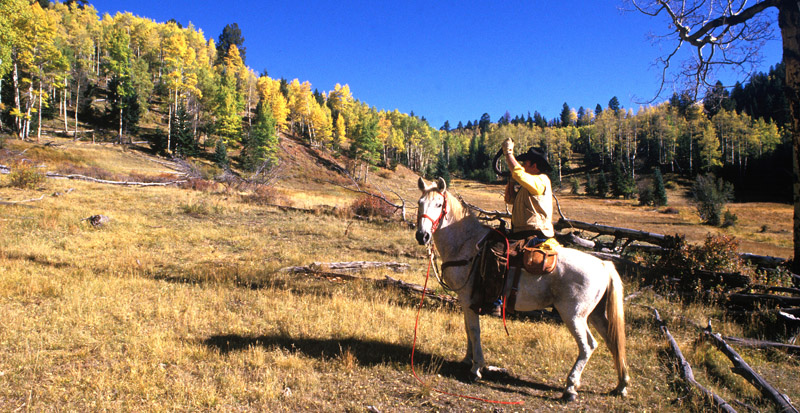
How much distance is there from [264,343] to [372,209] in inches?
662

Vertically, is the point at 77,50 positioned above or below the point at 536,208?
above

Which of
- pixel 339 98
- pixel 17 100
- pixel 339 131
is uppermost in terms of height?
pixel 339 98

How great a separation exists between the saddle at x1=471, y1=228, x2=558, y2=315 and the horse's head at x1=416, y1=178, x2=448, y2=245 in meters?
0.71

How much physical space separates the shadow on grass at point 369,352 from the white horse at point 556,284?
310mm

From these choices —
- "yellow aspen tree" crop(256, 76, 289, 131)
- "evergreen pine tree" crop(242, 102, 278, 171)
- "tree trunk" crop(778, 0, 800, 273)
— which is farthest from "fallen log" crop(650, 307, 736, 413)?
"yellow aspen tree" crop(256, 76, 289, 131)

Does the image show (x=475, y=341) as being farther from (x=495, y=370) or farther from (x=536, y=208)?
(x=536, y=208)

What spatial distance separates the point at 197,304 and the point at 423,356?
4.88 m

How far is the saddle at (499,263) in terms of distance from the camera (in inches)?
177

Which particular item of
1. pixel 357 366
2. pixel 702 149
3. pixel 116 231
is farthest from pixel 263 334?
pixel 702 149

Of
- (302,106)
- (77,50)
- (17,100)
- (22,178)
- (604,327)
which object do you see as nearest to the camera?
(604,327)

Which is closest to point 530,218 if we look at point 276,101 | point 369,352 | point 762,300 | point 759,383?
point 369,352

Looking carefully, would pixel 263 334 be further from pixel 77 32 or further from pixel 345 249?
pixel 77 32

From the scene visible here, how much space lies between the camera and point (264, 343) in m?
5.94

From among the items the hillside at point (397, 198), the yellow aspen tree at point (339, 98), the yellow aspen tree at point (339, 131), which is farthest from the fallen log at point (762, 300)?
the yellow aspen tree at point (339, 98)
